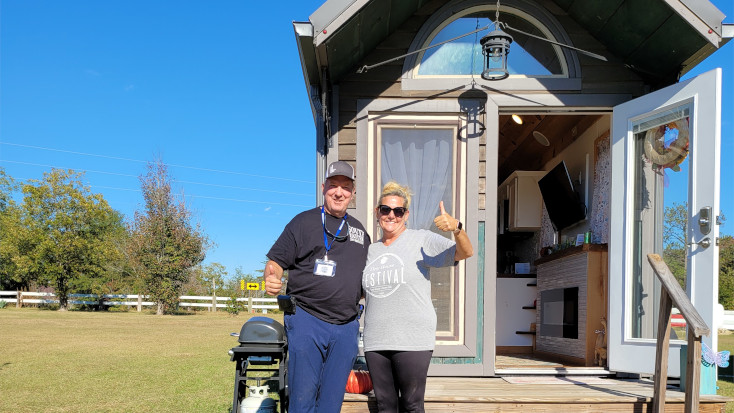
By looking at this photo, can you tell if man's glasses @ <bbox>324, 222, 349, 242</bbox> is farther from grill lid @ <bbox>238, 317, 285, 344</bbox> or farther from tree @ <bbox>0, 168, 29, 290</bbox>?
tree @ <bbox>0, 168, 29, 290</bbox>

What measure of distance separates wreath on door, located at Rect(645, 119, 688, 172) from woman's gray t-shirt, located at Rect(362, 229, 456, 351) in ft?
7.78

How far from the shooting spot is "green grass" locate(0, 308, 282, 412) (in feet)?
19.8

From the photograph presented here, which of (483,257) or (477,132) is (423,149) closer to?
(477,132)

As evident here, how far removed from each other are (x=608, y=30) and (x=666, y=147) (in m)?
0.98

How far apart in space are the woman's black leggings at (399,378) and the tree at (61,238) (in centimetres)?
2920

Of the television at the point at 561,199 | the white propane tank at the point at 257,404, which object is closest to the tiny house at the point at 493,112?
the white propane tank at the point at 257,404

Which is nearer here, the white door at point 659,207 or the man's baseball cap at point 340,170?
the man's baseball cap at point 340,170

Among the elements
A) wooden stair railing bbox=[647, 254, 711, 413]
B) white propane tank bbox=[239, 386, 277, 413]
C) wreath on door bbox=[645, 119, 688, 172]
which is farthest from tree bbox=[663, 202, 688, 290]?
white propane tank bbox=[239, 386, 277, 413]

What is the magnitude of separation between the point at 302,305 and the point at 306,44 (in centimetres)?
187

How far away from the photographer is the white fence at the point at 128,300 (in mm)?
26219

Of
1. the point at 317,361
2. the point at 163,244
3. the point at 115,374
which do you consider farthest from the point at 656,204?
the point at 163,244

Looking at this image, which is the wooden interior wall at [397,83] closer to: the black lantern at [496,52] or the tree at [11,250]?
the black lantern at [496,52]

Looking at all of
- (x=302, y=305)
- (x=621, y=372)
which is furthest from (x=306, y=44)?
(x=621, y=372)

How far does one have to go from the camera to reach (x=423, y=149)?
4.87 meters
